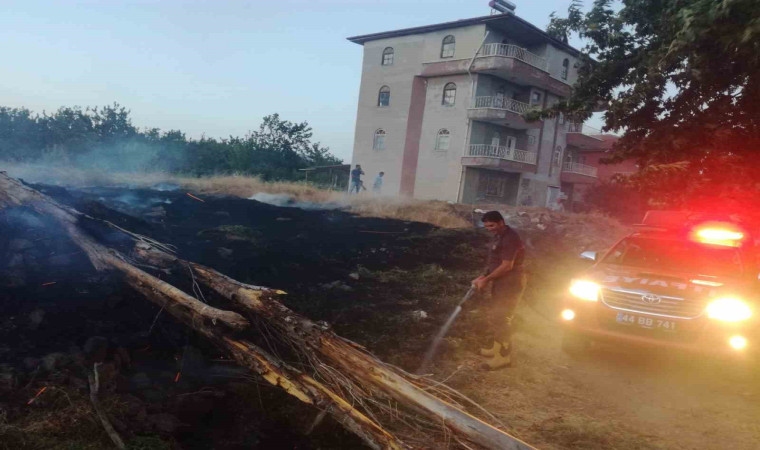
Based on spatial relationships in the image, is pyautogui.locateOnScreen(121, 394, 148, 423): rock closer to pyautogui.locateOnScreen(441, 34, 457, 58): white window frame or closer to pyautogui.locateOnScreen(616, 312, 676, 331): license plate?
pyautogui.locateOnScreen(616, 312, 676, 331): license plate

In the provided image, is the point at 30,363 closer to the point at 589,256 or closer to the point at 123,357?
the point at 123,357

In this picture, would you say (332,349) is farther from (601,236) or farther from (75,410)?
(601,236)

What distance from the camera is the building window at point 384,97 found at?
34.6m

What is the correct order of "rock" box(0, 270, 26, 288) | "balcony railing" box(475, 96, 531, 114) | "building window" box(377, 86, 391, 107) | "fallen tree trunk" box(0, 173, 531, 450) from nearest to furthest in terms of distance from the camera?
1. "fallen tree trunk" box(0, 173, 531, 450)
2. "rock" box(0, 270, 26, 288)
3. "balcony railing" box(475, 96, 531, 114)
4. "building window" box(377, 86, 391, 107)

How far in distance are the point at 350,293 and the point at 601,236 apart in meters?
14.5

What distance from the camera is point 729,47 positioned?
9531mm

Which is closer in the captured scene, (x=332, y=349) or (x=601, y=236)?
(x=332, y=349)

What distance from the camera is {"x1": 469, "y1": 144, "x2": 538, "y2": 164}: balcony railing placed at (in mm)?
31094

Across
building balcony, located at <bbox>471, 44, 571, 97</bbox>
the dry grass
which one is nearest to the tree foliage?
the dry grass

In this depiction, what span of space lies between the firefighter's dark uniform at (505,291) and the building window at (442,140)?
26898 mm

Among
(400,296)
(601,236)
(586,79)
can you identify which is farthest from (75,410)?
(601,236)

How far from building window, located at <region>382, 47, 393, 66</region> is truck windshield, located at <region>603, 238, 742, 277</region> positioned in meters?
29.9

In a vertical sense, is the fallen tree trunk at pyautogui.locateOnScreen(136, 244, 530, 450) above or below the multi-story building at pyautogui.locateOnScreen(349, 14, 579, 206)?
below

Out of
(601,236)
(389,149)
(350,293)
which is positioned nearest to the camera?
(350,293)
